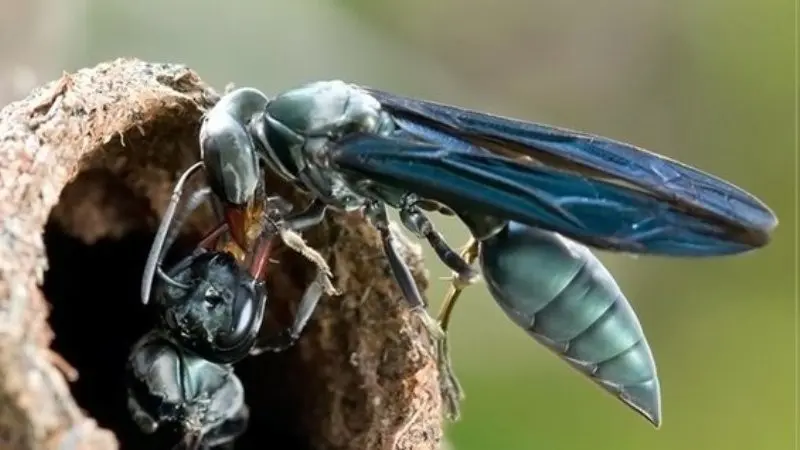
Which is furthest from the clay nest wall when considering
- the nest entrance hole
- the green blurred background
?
the green blurred background

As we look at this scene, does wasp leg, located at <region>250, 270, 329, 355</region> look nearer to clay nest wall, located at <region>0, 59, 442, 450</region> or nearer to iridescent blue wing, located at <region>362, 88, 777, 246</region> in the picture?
clay nest wall, located at <region>0, 59, 442, 450</region>

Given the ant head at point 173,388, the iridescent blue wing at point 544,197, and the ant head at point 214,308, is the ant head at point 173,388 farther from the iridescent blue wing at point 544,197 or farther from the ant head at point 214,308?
the iridescent blue wing at point 544,197

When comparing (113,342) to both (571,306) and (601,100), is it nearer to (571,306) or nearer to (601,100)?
(571,306)

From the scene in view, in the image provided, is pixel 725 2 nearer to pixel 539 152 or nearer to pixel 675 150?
pixel 675 150

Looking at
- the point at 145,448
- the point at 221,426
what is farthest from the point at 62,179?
the point at 145,448

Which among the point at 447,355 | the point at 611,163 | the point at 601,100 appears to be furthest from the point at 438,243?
the point at 601,100

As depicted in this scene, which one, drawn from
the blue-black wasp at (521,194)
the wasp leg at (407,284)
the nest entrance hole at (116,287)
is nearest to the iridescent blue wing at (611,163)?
the blue-black wasp at (521,194)
